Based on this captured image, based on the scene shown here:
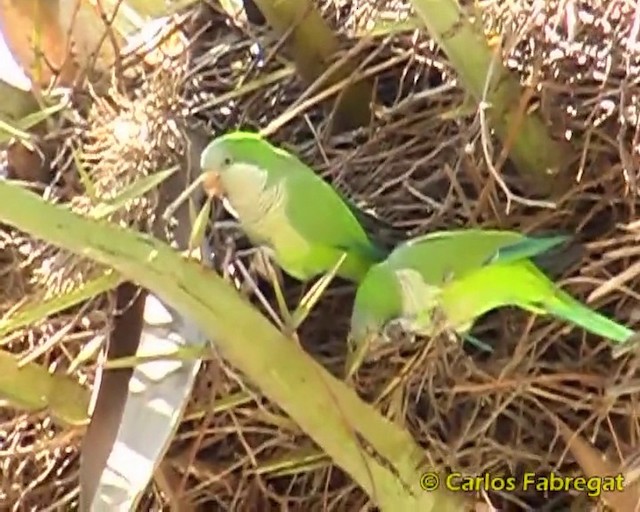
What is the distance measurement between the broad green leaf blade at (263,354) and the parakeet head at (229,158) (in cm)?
9

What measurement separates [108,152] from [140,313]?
0.51 ft

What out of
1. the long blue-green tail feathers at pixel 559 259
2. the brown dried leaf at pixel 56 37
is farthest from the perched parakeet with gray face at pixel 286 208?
the brown dried leaf at pixel 56 37

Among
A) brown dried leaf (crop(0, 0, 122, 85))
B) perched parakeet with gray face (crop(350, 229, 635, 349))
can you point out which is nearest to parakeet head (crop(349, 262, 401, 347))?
perched parakeet with gray face (crop(350, 229, 635, 349))

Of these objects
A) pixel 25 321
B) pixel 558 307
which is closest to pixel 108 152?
pixel 25 321

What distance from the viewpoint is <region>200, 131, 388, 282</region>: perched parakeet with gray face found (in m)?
0.75

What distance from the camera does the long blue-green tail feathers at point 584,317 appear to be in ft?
2.43

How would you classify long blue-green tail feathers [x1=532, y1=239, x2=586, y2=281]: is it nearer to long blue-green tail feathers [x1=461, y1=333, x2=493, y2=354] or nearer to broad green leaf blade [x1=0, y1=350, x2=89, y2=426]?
long blue-green tail feathers [x1=461, y1=333, x2=493, y2=354]

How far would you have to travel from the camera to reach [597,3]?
865 mm

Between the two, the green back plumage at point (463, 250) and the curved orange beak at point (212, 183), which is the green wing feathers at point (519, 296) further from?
the curved orange beak at point (212, 183)

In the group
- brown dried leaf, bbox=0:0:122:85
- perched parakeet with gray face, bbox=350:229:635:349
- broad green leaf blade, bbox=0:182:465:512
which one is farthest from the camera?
brown dried leaf, bbox=0:0:122:85

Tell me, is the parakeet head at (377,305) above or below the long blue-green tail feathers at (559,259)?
above

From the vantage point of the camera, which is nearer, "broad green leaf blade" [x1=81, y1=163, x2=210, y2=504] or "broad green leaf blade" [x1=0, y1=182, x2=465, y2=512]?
"broad green leaf blade" [x1=0, y1=182, x2=465, y2=512]

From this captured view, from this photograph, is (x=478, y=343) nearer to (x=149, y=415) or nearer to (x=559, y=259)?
A: (x=559, y=259)

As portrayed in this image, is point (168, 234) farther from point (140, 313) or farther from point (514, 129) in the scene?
point (514, 129)
